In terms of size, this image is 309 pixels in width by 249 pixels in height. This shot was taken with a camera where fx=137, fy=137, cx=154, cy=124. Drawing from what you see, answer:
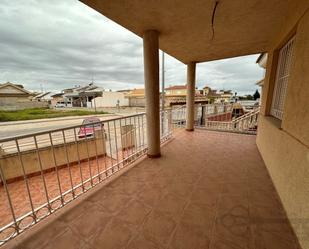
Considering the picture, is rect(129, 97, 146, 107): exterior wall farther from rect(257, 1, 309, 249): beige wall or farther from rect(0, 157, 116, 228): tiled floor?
rect(257, 1, 309, 249): beige wall

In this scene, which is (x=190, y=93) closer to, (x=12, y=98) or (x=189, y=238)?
(x=189, y=238)

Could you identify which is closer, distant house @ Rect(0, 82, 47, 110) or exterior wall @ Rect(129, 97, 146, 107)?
distant house @ Rect(0, 82, 47, 110)

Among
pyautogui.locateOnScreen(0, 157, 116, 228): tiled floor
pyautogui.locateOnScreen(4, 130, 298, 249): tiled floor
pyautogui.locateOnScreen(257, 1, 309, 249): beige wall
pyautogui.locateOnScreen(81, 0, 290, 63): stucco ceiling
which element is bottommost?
pyautogui.locateOnScreen(0, 157, 116, 228): tiled floor

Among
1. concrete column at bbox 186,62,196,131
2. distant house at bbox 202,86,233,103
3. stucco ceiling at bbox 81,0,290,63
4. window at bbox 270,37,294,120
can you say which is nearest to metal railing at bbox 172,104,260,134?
concrete column at bbox 186,62,196,131

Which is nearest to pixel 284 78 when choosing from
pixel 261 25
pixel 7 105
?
pixel 261 25

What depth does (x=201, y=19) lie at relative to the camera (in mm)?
2186

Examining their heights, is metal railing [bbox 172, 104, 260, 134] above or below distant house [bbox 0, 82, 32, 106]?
below

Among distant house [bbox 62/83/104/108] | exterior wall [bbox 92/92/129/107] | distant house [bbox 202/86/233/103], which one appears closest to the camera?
distant house [bbox 202/86/233/103]

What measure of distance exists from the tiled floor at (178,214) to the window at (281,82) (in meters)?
Answer: 1.33

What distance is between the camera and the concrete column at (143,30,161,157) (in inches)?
100

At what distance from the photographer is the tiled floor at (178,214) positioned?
1218 millimetres

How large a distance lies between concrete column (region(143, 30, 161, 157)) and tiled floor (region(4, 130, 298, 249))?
2.23 ft

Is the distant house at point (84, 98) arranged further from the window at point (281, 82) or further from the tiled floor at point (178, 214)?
the window at point (281, 82)

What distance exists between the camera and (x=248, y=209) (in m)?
1.58
